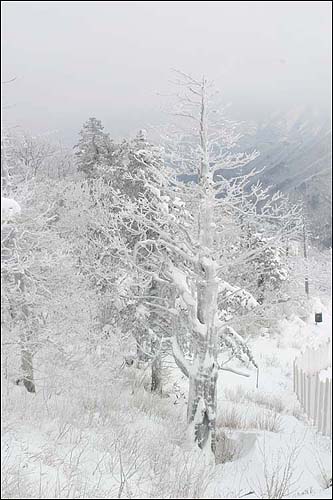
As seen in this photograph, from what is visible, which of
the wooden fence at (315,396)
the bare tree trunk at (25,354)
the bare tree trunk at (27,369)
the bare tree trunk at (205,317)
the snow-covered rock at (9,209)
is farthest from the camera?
the wooden fence at (315,396)

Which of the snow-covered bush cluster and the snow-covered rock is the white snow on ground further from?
the snow-covered rock

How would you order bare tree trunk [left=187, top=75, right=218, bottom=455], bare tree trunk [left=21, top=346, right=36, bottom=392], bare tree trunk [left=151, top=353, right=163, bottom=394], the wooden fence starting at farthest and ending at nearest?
1. the wooden fence
2. bare tree trunk [left=151, top=353, right=163, bottom=394]
3. bare tree trunk [left=187, top=75, right=218, bottom=455]
4. bare tree trunk [left=21, top=346, right=36, bottom=392]

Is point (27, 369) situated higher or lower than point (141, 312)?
lower

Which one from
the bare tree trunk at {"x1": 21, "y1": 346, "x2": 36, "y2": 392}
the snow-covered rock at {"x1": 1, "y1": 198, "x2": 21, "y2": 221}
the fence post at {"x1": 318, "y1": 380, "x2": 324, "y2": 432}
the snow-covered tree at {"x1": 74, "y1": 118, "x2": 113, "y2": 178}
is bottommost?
the fence post at {"x1": 318, "y1": 380, "x2": 324, "y2": 432}

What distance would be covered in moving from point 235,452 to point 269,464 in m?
0.43

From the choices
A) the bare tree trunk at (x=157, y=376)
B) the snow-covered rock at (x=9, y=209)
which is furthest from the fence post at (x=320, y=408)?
the snow-covered rock at (x=9, y=209)

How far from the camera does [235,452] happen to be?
338 cm

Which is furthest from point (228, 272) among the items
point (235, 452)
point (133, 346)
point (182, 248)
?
point (235, 452)

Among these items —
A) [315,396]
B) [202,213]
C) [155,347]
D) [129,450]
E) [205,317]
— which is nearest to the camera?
[129,450]

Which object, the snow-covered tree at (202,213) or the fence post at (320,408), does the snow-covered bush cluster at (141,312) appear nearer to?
the snow-covered tree at (202,213)

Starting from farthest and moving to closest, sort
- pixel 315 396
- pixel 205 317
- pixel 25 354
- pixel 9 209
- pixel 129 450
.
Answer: pixel 315 396, pixel 205 317, pixel 129 450, pixel 25 354, pixel 9 209

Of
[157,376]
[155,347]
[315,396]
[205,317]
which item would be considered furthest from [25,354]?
[315,396]

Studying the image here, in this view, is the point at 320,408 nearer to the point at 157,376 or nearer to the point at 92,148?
the point at 157,376

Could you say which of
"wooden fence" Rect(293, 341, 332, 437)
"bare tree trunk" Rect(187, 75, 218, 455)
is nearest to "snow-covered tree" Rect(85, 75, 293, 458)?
"bare tree trunk" Rect(187, 75, 218, 455)
